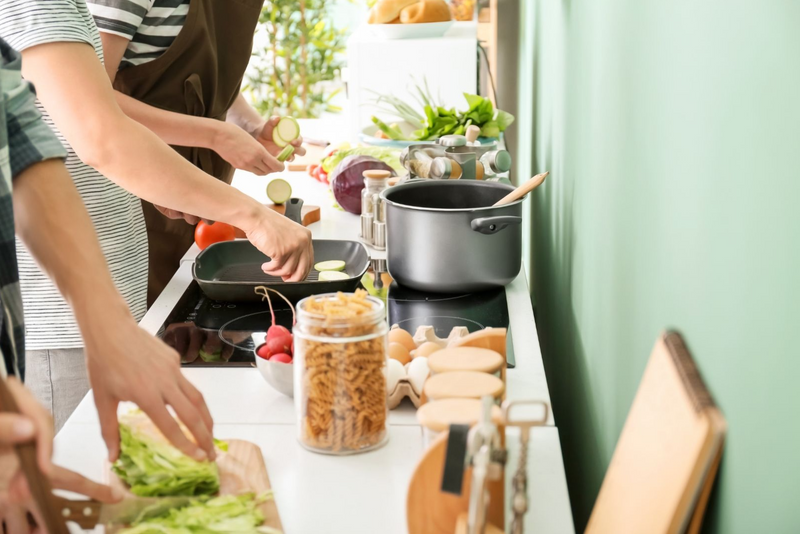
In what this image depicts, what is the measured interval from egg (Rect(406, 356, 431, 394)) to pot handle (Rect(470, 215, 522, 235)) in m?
0.36

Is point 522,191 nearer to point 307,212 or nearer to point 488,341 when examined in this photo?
point 488,341

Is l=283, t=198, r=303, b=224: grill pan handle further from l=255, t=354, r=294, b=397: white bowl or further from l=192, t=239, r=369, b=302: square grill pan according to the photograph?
l=255, t=354, r=294, b=397: white bowl

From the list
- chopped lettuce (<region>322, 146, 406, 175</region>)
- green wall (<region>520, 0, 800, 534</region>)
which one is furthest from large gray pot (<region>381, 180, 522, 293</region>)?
chopped lettuce (<region>322, 146, 406, 175</region>)

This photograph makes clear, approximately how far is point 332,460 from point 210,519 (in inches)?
7.6

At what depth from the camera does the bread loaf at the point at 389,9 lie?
10.1 feet

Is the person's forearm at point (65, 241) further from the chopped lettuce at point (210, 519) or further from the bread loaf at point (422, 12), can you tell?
the bread loaf at point (422, 12)

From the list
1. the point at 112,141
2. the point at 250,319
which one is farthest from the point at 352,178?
the point at 112,141

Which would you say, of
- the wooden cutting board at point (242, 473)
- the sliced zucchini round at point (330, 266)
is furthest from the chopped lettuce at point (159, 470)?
the sliced zucchini round at point (330, 266)

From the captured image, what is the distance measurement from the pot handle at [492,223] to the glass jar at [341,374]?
1.41 feet

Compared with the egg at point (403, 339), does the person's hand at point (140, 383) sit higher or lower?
higher

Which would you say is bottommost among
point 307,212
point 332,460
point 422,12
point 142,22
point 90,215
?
point 332,460

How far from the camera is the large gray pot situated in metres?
1.38

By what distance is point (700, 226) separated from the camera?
66cm

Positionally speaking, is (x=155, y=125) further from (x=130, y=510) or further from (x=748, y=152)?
(x=748, y=152)
